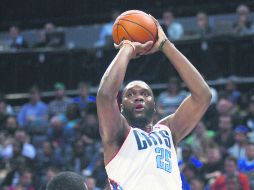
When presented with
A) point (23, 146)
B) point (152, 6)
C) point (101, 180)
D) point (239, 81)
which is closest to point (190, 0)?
point (152, 6)

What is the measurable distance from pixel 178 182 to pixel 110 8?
14.0 m

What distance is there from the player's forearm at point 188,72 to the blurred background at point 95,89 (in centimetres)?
438

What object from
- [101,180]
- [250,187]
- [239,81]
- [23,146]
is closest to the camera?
[250,187]

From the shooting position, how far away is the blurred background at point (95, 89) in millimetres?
11578

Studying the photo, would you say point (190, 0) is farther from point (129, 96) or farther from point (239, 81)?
point (129, 96)

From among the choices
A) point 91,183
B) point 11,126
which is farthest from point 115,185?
point 11,126

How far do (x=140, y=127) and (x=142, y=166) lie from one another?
391 mm

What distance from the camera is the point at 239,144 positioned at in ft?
38.2

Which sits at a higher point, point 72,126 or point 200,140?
point 200,140

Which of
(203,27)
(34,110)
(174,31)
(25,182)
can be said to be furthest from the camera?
(174,31)

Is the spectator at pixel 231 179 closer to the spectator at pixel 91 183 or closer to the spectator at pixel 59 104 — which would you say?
the spectator at pixel 91 183

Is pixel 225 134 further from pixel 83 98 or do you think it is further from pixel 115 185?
pixel 115 185

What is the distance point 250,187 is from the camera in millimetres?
10586

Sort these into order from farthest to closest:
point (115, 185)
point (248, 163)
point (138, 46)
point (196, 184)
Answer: point (248, 163), point (196, 184), point (138, 46), point (115, 185)
